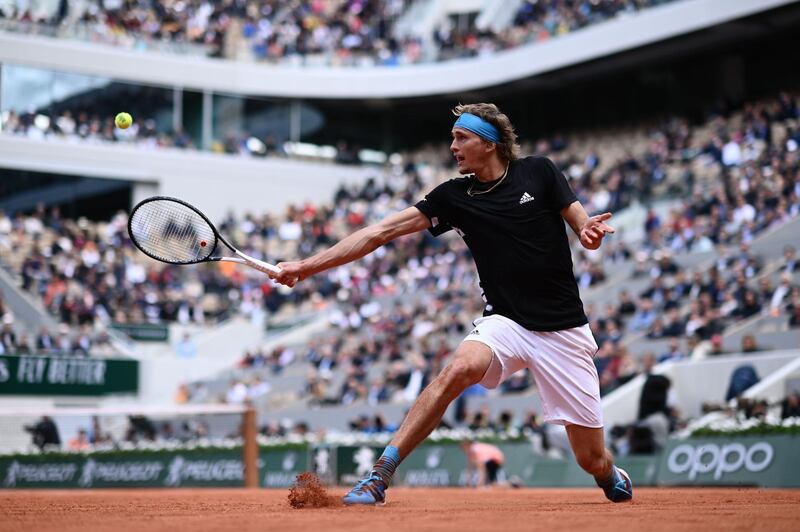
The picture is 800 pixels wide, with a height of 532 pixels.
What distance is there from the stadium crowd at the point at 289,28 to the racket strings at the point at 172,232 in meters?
32.6

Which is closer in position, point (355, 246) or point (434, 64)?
point (355, 246)

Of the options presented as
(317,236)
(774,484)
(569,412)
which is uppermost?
(317,236)

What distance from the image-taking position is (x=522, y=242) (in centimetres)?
831

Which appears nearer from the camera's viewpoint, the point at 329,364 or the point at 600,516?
the point at 600,516

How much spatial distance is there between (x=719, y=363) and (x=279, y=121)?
2888cm

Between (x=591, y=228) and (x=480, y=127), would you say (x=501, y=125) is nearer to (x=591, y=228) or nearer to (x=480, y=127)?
(x=480, y=127)

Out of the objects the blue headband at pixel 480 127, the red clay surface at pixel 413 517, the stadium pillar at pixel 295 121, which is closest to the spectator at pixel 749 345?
the red clay surface at pixel 413 517

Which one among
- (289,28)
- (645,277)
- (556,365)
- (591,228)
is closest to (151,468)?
(645,277)

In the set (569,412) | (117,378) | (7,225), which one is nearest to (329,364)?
(117,378)

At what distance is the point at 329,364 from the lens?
1228 inches

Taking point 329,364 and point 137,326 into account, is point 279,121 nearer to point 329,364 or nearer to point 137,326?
point 137,326

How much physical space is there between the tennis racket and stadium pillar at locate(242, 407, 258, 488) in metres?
11.6

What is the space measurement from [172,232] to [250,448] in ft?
39.7

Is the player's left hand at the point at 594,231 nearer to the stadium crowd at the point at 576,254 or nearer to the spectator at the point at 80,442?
the stadium crowd at the point at 576,254
